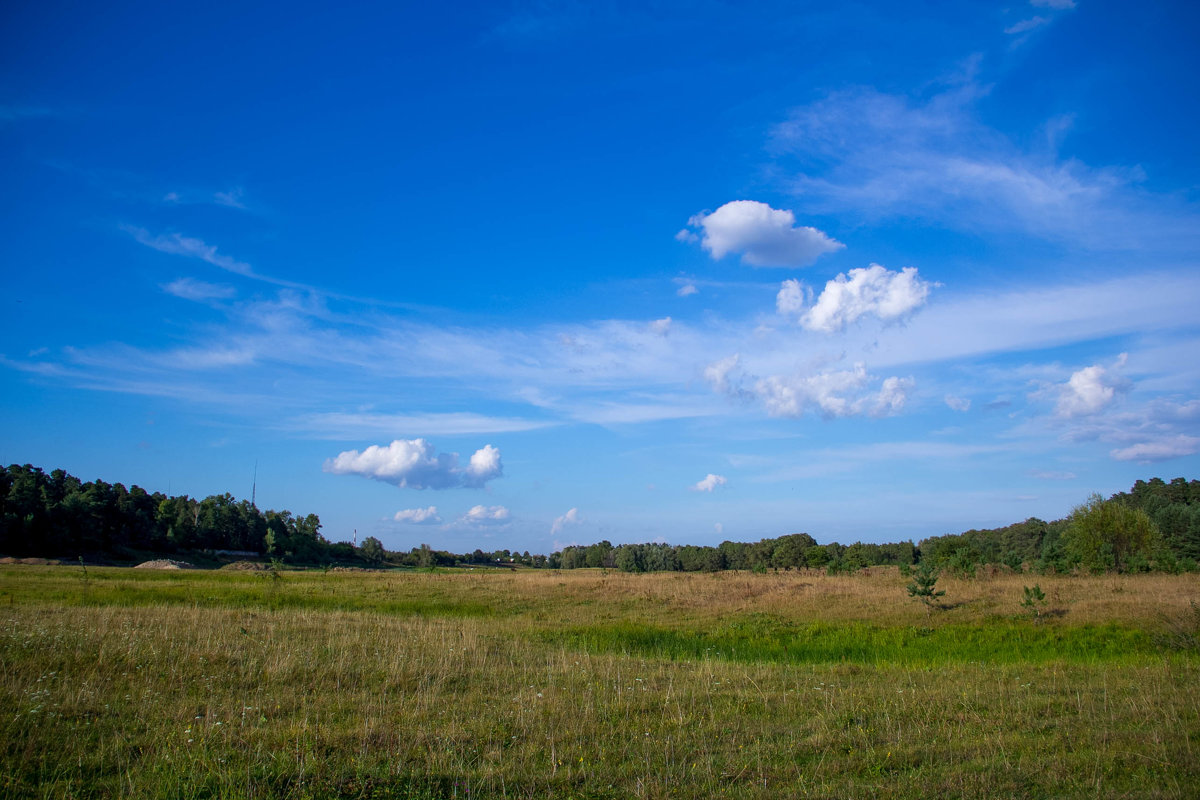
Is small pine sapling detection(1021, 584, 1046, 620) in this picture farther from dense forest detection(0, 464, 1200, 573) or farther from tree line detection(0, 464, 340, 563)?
tree line detection(0, 464, 340, 563)

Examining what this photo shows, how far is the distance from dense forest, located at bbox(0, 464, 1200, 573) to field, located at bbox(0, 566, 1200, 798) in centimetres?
3077

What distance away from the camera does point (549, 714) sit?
962cm

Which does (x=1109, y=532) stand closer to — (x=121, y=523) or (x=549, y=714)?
(x=549, y=714)

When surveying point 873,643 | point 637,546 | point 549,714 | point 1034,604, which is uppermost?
point 549,714

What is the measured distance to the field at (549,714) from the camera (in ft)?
22.0

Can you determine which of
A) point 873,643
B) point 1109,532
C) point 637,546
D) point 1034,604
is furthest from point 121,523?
point 1109,532

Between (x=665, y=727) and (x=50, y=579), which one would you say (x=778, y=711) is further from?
(x=50, y=579)

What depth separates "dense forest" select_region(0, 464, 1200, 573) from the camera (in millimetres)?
48406

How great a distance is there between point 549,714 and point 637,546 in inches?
4680

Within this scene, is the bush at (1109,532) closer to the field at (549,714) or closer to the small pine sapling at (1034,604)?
the small pine sapling at (1034,604)

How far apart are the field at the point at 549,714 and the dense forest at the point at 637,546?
30.8m

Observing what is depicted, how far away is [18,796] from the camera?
6.41 m

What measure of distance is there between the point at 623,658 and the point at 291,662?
793cm

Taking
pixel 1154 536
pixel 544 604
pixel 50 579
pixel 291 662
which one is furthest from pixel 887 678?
pixel 1154 536
